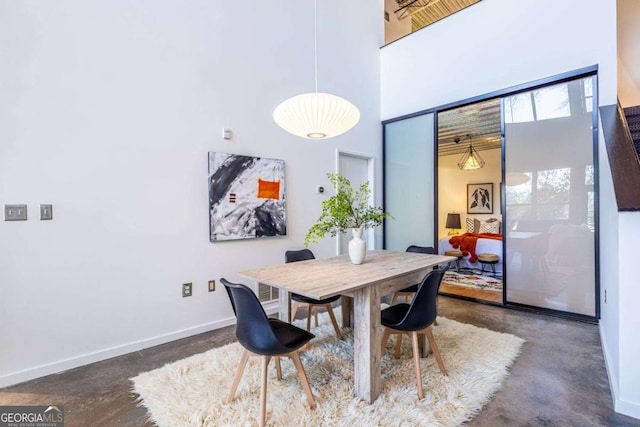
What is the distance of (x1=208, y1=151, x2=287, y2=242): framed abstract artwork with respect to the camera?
307 centimetres

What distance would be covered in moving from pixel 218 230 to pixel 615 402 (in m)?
3.20

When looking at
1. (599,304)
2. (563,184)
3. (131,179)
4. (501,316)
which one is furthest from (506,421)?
(131,179)

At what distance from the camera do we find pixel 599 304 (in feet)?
9.93

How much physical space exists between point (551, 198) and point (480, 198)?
15.0 ft

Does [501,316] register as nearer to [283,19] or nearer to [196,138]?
[196,138]

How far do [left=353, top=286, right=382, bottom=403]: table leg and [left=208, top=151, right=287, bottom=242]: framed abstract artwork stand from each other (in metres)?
1.77

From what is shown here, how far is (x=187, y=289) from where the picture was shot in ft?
9.61

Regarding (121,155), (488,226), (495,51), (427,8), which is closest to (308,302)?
(121,155)

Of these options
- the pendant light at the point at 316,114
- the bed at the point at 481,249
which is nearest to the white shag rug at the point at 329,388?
the pendant light at the point at 316,114

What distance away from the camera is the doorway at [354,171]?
14.5 ft

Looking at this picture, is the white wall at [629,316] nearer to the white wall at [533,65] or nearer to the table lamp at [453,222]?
the white wall at [533,65]

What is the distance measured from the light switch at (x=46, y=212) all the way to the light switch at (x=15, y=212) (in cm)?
9

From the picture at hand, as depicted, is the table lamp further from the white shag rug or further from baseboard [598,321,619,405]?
the white shag rug

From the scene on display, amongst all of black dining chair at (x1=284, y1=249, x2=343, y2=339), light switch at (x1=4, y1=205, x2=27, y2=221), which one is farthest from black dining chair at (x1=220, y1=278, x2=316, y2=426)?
light switch at (x1=4, y1=205, x2=27, y2=221)
